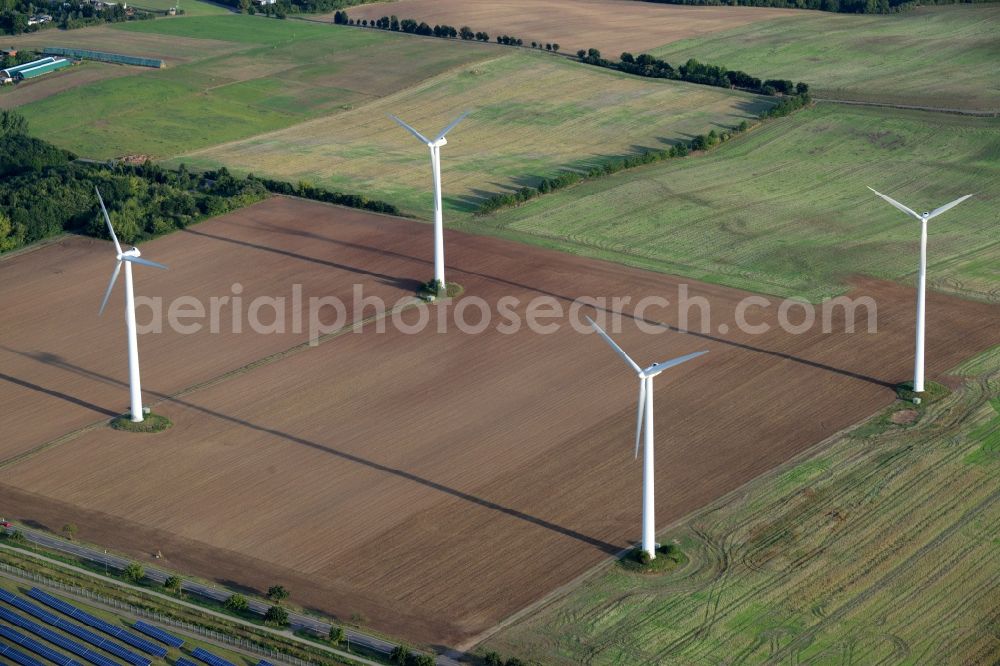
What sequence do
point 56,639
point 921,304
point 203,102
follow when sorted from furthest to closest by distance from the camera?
point 203,102
point 921,304
point 56,639

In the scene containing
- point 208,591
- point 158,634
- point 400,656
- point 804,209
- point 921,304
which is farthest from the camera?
point 804,209

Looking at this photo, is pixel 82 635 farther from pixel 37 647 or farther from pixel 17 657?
pixel 17 657

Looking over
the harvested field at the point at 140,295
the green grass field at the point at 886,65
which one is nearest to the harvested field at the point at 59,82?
the harvested field at the point at 140,295

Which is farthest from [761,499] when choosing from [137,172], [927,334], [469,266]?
[137,172]

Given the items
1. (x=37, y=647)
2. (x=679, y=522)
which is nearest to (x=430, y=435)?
(x=679, y=522)

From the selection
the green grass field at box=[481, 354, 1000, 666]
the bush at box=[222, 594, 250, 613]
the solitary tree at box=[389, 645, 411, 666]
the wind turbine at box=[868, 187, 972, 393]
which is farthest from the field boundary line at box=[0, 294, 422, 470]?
the wind turbine at box=[868, 187, 972, 393]

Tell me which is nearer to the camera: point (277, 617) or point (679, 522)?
point (277, 617)

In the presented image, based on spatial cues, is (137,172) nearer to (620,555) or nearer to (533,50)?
(533,50)
